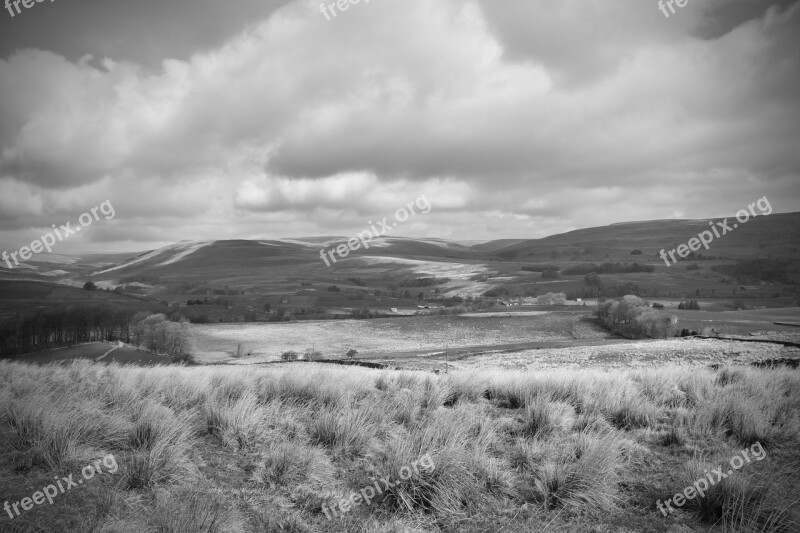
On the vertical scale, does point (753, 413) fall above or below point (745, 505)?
above

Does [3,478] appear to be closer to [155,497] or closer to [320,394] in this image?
[155,497]

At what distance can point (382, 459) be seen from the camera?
19.8ft

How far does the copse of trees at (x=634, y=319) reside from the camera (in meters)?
71.4

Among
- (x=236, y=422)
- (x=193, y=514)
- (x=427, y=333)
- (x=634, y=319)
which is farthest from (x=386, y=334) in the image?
(x=193, y=514)

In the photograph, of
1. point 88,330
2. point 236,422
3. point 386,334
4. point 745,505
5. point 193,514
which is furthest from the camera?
point 386,334

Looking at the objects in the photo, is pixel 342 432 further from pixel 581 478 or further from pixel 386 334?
pixel 386 334

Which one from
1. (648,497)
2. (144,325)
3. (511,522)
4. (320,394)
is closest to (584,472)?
(648,497)

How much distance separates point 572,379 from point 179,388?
30.8ft

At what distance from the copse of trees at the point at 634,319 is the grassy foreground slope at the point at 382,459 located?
72.9 m

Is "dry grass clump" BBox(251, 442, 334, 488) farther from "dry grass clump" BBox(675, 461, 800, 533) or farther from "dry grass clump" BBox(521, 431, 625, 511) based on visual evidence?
"dry grass clump" BBox(675, 461, 800, 533)

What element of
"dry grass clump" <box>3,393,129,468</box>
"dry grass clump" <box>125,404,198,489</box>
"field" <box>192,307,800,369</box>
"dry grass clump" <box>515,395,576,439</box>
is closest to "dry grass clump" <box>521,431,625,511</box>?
"dry grass clump" <box>515,395,576,439</box>

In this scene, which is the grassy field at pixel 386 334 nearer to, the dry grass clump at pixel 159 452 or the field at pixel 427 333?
the field at pixel 427 333

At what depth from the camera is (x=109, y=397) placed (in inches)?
302

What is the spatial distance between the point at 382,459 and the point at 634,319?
84.7 meters
